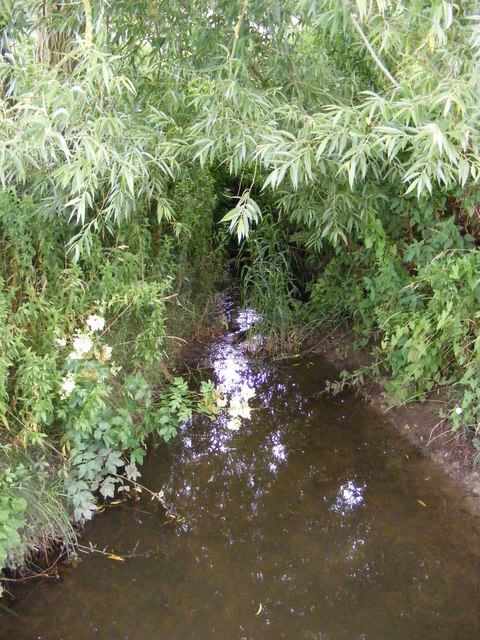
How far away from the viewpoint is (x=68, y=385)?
280 cm

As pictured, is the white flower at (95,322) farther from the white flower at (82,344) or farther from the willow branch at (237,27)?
the willow branch at (237,27)

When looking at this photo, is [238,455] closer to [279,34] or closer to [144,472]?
[144,472]

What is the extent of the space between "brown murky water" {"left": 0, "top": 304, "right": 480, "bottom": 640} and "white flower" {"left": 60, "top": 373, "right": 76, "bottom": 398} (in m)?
0.77

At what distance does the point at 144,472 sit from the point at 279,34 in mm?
2422

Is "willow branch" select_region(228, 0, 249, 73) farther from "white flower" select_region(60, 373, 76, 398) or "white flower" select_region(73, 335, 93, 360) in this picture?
"white flower" select_region(60, 373, 76, 398)

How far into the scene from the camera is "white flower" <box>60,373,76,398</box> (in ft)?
9.18

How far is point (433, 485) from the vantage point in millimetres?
3375

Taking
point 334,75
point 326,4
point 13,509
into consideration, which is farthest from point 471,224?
point 13,509

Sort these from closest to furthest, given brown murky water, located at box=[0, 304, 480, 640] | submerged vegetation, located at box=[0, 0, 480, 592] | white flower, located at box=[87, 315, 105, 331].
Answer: submerged vegetation, located at box=[0, 0, 480, 592], brown murky water, located at box=[0, 304, 480, 640], white flower, located at box=[87, 315, 105, 331]

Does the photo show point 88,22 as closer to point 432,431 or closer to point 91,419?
point 91,419

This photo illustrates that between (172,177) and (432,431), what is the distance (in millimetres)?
2039

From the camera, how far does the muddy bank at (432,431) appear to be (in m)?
3.34

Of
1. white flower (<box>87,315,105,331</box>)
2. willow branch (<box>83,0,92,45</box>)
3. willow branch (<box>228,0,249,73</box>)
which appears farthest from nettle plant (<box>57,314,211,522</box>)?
willow branch (<box>228,0,249,73</box>)

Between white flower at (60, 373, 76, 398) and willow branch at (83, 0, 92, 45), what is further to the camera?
white flower at (60, 373, 76, 398)
